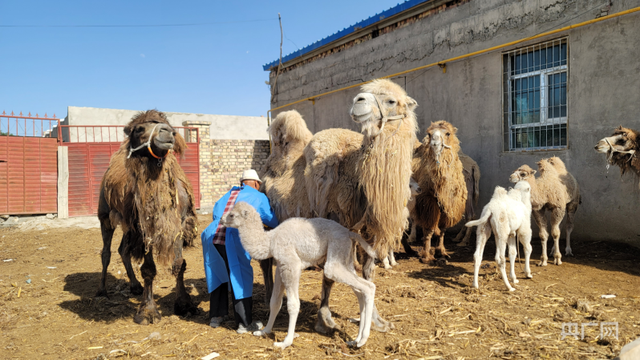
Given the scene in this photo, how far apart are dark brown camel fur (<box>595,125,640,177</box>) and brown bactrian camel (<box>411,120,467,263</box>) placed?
2.07 m

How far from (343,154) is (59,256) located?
737 centimetres

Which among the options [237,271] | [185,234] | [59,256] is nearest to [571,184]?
[237,271]

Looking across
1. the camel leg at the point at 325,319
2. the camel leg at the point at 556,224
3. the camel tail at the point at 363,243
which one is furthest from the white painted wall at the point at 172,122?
the camel leg at the point at 556,224

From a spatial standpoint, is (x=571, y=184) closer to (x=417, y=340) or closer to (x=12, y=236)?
(x=417, y=340)

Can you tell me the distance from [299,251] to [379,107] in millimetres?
1554

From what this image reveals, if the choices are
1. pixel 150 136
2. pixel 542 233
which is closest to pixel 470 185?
pixel 542 233

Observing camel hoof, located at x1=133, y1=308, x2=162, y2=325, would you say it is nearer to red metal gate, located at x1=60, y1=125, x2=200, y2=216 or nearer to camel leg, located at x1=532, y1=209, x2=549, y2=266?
camel leg, located at x1=532, y1=209, x2=549, y2=266

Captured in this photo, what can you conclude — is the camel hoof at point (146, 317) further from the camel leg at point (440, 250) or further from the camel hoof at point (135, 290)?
the camel leg at point (440, 250)

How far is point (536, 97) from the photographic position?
8.22 m

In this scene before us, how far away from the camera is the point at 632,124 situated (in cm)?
676

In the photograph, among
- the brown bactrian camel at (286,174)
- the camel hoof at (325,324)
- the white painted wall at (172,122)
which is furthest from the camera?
the white painted wall at (172,122)

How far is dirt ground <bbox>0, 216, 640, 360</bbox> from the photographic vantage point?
11.6 feet

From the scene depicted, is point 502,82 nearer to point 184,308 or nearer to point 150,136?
point 150,136

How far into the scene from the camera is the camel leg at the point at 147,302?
439cm
